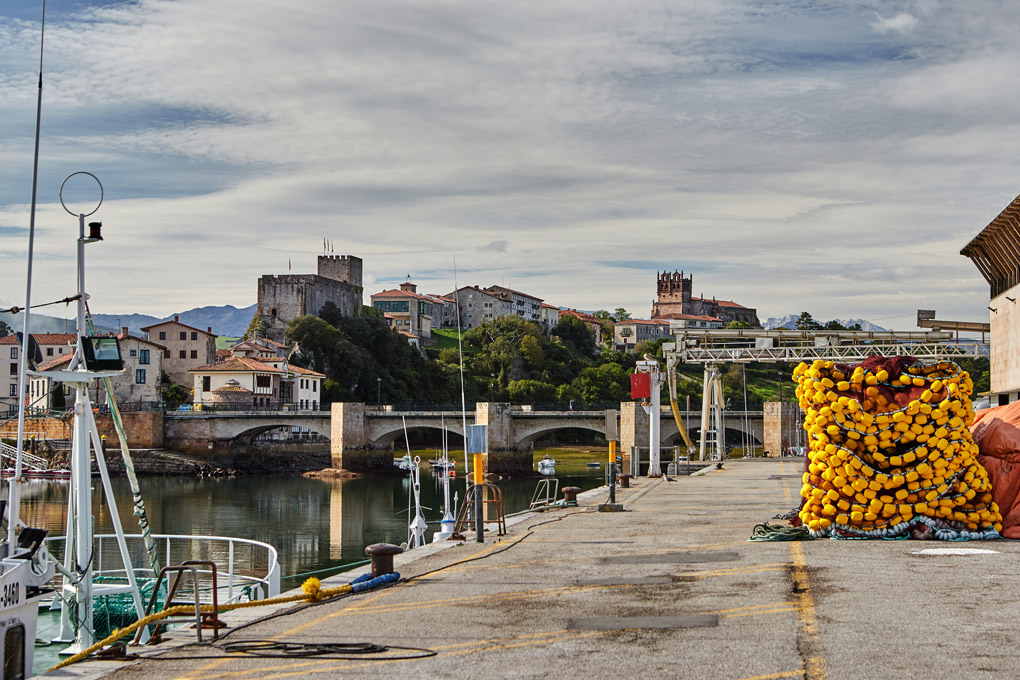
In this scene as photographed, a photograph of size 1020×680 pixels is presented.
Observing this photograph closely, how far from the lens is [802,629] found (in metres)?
9.68

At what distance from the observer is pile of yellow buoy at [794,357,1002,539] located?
52.7ft

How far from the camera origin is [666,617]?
1067 centimetres

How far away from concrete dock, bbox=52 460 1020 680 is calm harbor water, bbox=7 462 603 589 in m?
18.2

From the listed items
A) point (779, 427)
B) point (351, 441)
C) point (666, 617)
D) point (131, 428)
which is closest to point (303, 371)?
point (131, 428)

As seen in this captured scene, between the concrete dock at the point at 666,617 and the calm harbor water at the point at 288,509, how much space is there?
59.6ft

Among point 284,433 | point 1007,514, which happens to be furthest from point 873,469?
point 284,433

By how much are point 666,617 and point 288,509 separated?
166ft

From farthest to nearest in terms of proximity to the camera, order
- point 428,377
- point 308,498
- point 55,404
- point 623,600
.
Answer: point 428,377, point 55,404, point 308,498, point 623,600

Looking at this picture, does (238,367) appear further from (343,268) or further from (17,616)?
(17,616)

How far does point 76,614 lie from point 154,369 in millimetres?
90614

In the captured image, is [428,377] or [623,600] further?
[428,377]

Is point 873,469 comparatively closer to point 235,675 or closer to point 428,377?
point 235,675

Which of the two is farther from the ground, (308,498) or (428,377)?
(428,377)

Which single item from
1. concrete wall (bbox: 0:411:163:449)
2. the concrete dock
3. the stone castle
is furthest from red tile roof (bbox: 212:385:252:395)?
the concrete dock
